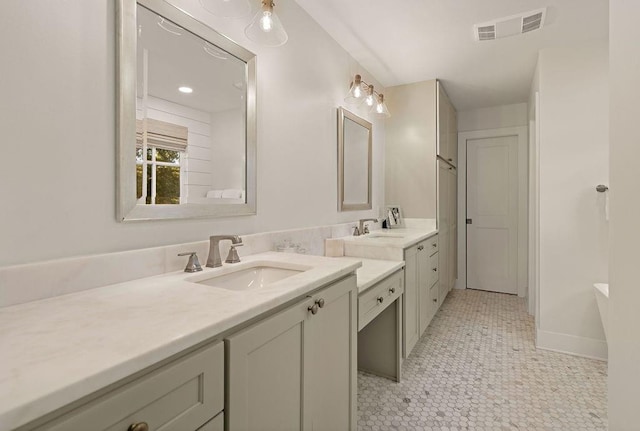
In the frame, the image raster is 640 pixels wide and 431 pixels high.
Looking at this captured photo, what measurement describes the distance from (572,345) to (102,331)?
3.18 metres

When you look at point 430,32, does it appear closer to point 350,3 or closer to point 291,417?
point 350,3

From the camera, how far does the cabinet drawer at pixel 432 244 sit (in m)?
2.75

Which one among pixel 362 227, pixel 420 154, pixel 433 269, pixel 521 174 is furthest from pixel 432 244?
pixel 521 174

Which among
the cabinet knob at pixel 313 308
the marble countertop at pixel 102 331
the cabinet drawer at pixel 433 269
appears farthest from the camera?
the cabinet drawer at pixel 433 269

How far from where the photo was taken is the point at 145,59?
1.16m

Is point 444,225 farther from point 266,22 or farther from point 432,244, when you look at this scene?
point 266,22

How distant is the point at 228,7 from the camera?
1.30 meters

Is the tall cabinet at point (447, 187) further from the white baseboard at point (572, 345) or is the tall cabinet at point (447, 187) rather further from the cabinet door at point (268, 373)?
the cabinet door at point (268, 373)

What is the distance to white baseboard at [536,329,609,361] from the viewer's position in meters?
2.46

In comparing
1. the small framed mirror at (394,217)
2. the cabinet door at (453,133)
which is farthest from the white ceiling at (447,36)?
the small framed mirror at (394,217)

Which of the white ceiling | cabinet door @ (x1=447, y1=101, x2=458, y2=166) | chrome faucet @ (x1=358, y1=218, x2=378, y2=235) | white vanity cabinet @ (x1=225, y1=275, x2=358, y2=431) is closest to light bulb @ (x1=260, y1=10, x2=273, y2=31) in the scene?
the white ceiling

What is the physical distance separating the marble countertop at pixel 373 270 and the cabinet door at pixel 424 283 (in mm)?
473

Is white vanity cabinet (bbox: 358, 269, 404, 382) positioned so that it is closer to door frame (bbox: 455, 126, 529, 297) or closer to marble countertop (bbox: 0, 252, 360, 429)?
marble countertop (bbox: 0, 252, 360, 429)

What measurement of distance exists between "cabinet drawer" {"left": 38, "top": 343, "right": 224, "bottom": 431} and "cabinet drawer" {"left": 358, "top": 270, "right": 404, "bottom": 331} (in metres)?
0.93
